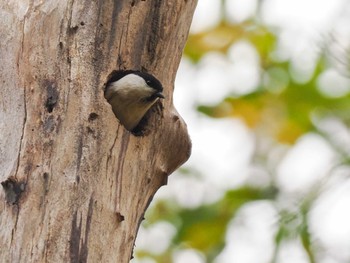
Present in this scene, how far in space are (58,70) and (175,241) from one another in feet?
12.6

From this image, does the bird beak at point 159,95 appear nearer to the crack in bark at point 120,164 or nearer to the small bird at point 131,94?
the small bird at point 131,94

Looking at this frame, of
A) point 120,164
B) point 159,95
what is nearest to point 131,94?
point 159,95

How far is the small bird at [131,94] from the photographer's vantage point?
158 inches

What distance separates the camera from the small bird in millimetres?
4012

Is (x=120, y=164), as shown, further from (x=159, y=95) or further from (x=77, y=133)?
(x=159, y=95)

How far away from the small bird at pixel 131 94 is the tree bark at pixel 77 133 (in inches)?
2.0

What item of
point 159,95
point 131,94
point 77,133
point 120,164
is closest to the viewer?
point 77,133

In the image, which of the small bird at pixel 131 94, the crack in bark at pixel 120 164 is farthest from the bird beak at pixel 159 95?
the crack in bark at pixel 120 164

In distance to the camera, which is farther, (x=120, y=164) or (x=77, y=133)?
(x=120, y=164)

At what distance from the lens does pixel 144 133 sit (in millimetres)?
3992

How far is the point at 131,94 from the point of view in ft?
13.8

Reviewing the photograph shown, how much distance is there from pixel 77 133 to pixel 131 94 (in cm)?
62

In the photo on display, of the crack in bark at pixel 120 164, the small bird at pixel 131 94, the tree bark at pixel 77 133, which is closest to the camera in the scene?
the tree bark at pixel 77 133

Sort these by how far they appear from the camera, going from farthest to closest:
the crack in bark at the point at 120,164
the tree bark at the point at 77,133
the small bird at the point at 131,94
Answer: the small bird at the point at 131,94 < the crack in bark at the point at 120,164 < the tree bark at the point at 77,133
